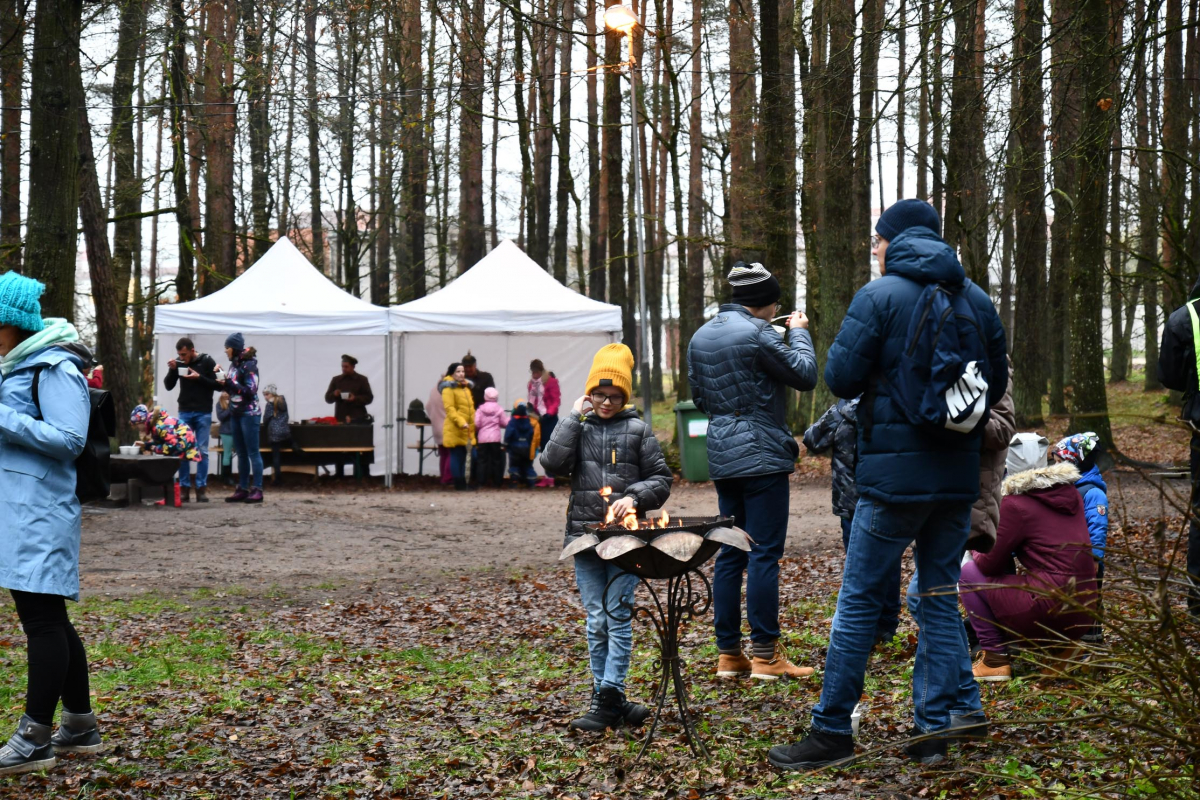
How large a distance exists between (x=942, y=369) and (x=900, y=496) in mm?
443

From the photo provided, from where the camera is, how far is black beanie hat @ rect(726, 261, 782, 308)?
544cm

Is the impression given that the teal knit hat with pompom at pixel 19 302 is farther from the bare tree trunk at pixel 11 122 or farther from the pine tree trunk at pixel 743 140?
the pine tree trunk at pixel 743 140

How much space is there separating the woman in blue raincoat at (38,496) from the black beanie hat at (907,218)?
10.2ft

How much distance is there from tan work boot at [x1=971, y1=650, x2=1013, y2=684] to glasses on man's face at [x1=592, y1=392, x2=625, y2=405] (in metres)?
2.05

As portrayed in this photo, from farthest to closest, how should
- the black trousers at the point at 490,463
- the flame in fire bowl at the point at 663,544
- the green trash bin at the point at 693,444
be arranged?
the black trousers at the point at 490,463
the green trash bin at the point at 693,444
the flame in fire bowl at the point at 663,544

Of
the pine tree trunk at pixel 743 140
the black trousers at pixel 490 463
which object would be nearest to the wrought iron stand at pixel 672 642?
the pine tree trunk at pixel 743 140

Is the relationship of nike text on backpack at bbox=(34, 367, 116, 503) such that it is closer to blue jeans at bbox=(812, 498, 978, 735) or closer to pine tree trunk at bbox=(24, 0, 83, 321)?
blue jeans at bbox=(812, 498, 978, 735)

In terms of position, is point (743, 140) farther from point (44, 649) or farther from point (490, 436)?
point (44, 649)

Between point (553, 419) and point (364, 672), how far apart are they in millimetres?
12051

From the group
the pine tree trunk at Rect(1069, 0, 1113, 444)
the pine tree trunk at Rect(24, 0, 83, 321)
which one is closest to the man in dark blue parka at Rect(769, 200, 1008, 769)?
the pine tree trunk at Rect(1069, 0, 1113, 444)

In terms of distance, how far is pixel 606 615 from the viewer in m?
4.88

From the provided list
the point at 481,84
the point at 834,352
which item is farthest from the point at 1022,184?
the point at 834,352

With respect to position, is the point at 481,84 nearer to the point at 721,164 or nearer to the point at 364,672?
the point at 364,672

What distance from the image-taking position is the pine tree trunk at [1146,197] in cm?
916
